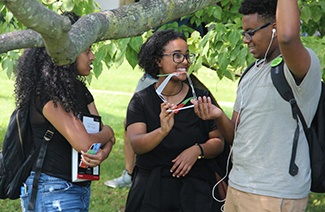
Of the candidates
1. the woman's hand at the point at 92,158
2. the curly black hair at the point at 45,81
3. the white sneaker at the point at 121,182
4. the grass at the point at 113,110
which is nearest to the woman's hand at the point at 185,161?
the woman's hand at the point at 92,158

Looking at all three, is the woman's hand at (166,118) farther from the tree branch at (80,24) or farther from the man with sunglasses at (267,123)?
the tree branch at (80,24)

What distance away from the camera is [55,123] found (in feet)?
14.1

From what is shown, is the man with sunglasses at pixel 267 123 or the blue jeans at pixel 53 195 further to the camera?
the blue jeans at pixel 53 195

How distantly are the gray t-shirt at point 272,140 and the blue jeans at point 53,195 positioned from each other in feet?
3.44

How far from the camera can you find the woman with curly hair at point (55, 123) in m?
4.32

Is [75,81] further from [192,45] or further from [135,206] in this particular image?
[192,45]

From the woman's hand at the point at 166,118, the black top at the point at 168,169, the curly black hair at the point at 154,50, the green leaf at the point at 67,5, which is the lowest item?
the black top at the point at 168,169

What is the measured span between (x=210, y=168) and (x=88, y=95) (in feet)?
2.97

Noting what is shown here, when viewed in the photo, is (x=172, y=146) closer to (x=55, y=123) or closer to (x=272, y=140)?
(x=55, y=123)

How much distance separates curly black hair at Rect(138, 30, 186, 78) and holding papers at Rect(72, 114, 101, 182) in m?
0.55

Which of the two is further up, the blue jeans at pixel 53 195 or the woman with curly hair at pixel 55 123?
the woman with curly hair at pixel 55 123

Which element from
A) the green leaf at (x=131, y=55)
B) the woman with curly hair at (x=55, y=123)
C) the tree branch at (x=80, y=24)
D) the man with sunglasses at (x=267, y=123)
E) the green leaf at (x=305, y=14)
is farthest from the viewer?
the green leaf at (x=131, y=55)

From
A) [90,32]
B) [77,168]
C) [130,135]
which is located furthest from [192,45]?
[90,32]

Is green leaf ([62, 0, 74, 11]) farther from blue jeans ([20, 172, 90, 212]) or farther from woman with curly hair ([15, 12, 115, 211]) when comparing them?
blue jeans ([20, 172, 90, 212])
